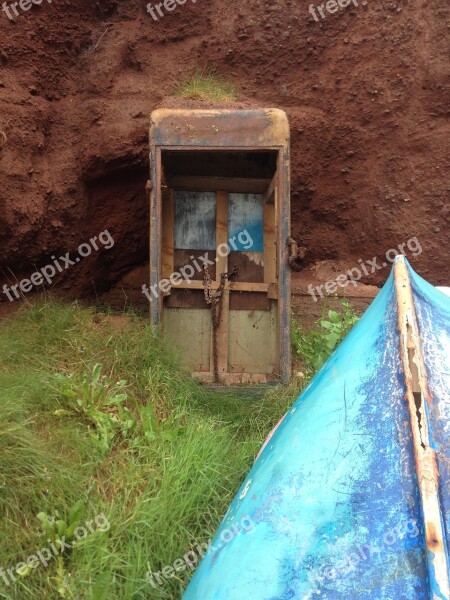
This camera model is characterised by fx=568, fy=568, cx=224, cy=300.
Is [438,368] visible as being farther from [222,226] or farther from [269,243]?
[222,226]

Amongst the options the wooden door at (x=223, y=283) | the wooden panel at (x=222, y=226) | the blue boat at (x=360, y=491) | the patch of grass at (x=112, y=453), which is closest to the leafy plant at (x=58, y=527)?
the patch of grass at (x=112, y=453)

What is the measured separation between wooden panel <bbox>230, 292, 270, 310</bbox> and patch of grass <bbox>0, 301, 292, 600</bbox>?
0.93 metres

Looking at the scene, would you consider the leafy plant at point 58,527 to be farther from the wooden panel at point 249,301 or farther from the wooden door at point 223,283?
the wooden panel at point 249,301

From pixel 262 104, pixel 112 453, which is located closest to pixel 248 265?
pixel 262 104

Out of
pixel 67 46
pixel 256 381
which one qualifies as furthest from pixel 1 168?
pixel 256 381

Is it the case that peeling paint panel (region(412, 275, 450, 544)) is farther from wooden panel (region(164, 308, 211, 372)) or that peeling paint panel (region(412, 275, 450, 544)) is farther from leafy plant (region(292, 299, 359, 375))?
wooden panel (region(164, 308, 211, 372))

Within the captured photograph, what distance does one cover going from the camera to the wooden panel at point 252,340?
14.7 ft

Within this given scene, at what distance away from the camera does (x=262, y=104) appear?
5.01 meters

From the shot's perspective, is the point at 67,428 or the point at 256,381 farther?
the point at 256,381

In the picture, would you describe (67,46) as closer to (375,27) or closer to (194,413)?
(375,27)

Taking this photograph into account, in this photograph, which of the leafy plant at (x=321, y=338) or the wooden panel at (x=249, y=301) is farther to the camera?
the wooden panel at (x=249, y=301)

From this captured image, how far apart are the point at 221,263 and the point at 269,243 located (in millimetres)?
428

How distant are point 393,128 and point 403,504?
4.07m

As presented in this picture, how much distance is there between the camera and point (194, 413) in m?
3.38
